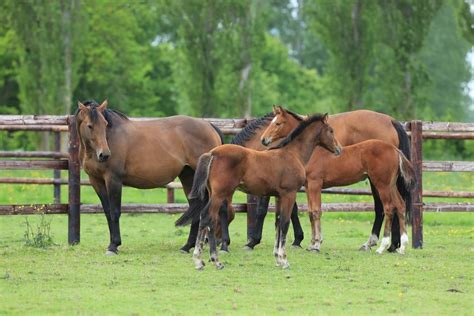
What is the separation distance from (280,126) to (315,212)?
127 centimetres

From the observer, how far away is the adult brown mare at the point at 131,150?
38.2 ft

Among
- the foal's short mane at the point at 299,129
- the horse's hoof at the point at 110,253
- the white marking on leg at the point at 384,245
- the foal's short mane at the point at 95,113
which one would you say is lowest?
the horse's hoof at the point at 110,253

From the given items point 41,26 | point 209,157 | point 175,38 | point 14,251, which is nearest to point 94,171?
point 14,251

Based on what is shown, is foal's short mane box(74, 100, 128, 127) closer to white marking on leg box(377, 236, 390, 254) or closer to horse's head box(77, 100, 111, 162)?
horse's head box(77, 100, 111, 162)

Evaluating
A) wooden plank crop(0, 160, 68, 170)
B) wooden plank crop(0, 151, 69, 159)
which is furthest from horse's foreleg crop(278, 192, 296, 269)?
wooden plank crop(0, 151, 69, 159)

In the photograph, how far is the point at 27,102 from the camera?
33719 mm

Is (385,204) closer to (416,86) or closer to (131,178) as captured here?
(131,178)

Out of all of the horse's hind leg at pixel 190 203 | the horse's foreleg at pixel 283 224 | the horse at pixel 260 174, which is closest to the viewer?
the horse at pixel 260 174

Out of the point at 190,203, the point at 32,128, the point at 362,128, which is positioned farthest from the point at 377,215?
the point at 32,128

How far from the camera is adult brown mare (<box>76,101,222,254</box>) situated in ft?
38.2

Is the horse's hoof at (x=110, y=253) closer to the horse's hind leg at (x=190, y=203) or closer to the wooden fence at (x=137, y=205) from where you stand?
the horse's hind leg at (x=190, y=203)

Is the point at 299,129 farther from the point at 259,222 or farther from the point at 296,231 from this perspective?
the point at 296,231

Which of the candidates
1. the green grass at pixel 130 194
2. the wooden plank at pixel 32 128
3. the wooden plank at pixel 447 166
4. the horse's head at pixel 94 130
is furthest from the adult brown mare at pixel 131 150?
the green grass at pixel 130 194

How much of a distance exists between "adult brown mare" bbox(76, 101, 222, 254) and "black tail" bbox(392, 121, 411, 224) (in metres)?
2.29
